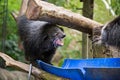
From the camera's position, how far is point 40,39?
3672mm

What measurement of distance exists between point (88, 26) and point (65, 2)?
254 cm

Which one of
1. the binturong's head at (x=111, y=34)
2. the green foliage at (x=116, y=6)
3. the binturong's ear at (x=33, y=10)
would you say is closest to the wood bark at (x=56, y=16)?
the binturong's ear at (x=33, y=10)

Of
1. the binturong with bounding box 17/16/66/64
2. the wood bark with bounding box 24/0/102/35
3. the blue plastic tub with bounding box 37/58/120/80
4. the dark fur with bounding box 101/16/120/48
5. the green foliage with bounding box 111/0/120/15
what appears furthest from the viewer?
the green foliage with bounding box 111/0/120/15

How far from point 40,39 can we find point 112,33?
0.92 meters

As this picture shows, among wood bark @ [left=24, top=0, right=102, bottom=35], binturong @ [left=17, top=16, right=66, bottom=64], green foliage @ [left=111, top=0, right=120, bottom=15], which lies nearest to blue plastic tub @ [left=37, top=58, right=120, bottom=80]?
wood bark @ [left=24, top=0, right=102, bottom=35]

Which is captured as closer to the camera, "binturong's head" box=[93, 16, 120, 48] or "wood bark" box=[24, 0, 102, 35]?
"binturong's head" box=[93, 16, 120, 48]

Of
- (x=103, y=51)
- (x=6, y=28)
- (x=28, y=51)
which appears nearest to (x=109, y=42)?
(x=103, y=51)

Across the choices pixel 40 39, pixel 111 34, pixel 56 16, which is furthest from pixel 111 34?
pixel 40 39

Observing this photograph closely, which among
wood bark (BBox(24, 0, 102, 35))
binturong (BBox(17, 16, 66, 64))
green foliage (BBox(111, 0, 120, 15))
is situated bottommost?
binturong (BBox(17, 16, 66, 64))

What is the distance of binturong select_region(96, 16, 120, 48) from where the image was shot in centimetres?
290

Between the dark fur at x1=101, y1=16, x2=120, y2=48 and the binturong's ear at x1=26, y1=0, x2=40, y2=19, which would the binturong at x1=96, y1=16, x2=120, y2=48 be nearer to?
the dark fur at x1=101, y1=16, x2=120, y2=48

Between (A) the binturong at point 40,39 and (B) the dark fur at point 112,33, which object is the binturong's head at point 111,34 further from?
(A) the binturong at point 40,39

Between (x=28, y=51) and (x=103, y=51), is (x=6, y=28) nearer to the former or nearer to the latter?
(x=28, y=51)

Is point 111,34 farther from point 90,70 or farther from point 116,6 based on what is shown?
point 116,6
